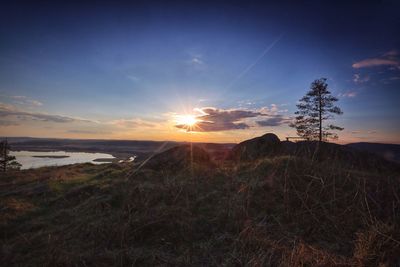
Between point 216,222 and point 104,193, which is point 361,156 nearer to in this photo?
point 216,222

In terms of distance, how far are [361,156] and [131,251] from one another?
594 inches

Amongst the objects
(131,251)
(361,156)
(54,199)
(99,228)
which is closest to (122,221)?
(99,228)

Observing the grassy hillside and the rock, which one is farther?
the rock

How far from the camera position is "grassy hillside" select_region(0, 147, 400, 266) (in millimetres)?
4270

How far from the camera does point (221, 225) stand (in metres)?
5.66

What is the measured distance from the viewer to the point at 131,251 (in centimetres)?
463

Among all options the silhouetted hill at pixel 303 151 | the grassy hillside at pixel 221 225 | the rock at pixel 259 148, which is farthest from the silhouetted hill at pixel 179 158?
the grassy hillside at pixel 221 225

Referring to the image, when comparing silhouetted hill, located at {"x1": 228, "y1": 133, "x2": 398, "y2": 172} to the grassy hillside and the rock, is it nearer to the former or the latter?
the rock

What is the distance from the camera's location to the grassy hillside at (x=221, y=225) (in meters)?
4.27

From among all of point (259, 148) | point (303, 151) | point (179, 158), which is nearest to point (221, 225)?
point (179, 158)

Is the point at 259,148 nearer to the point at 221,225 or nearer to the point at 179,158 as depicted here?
the point at 179,158

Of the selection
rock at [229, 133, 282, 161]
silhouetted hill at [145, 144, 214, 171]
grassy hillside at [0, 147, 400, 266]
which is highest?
rock at [229, 133, 282, 161]

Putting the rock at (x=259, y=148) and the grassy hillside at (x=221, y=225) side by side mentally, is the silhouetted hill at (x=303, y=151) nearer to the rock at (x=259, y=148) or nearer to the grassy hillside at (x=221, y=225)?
the rock at (x=259, y=148)

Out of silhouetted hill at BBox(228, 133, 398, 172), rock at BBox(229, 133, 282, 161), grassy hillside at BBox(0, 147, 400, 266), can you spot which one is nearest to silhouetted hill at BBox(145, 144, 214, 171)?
silhouetted hill at BBox(228, 133, 398, 172)
